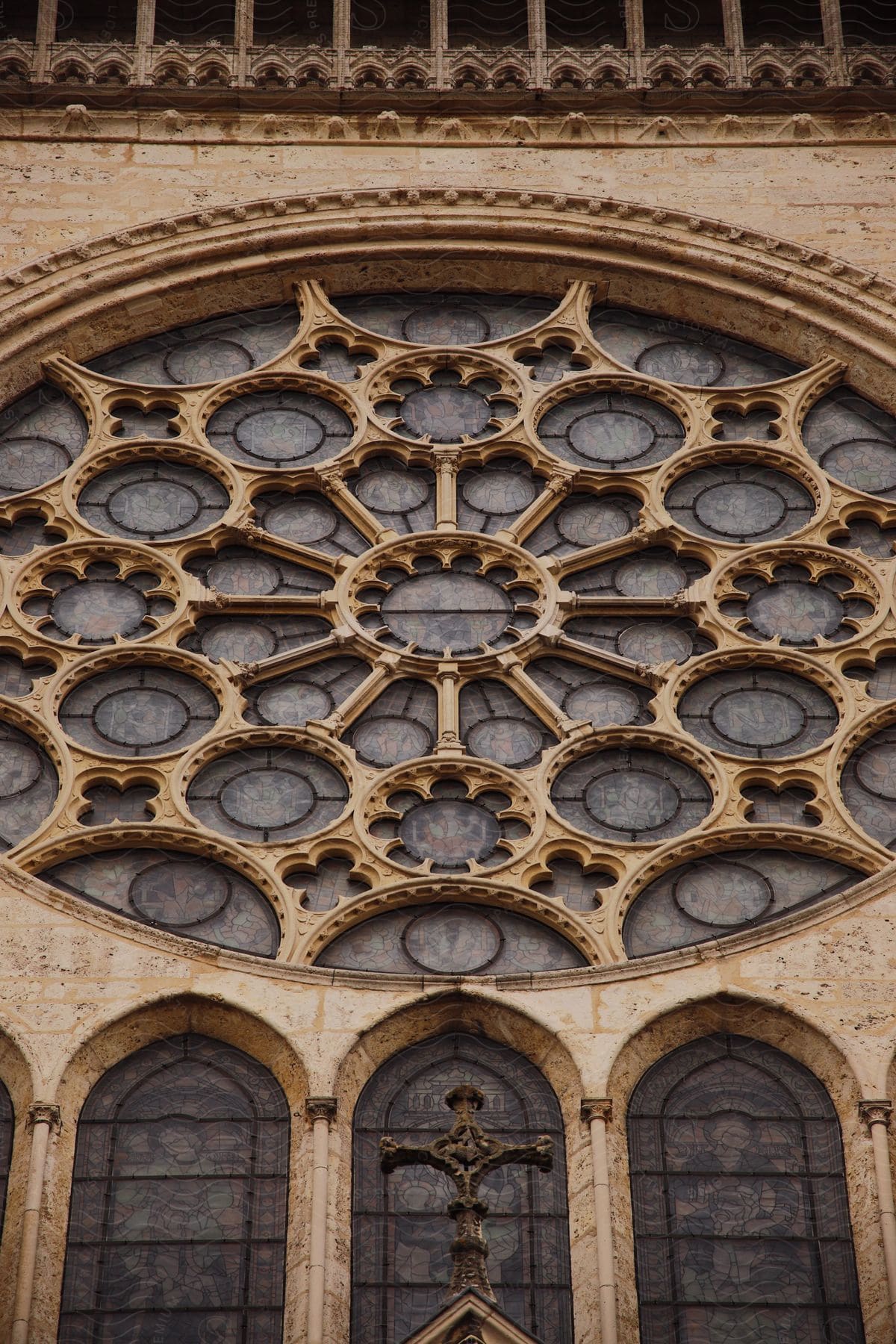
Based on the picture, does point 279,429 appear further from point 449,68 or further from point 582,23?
point 582,23

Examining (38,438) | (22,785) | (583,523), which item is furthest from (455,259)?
(22,785)

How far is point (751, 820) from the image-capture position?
17.4m

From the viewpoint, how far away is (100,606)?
18.7 m

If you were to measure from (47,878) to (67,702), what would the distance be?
4.71ft

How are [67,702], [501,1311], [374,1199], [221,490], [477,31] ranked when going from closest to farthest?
[501,1311], [374,1199], [67,702], [221,490], [477,31]

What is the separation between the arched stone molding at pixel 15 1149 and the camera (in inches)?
583

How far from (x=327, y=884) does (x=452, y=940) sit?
0.89 meters

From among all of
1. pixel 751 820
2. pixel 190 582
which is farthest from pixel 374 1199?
pixel 190 582

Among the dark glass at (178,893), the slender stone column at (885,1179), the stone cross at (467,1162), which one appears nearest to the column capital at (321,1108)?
the stone cross at (467,1162)

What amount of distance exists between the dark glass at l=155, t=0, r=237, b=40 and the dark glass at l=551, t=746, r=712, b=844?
7897 millimetres

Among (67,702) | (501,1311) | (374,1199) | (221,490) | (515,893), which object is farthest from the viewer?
(221,490)

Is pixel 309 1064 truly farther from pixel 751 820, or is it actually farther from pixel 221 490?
pixel 221 490

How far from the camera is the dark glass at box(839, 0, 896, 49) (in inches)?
877

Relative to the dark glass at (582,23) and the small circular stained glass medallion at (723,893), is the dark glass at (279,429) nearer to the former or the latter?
the dark glass at (582,23)
